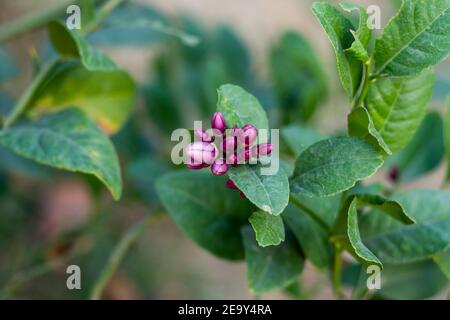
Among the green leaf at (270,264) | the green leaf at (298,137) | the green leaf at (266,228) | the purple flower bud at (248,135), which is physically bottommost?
the green leaf at (270,264)

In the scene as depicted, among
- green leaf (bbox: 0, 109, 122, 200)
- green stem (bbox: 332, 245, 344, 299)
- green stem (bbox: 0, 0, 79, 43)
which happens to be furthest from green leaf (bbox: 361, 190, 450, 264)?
green stem (bbox: 0, 0, 79, 43)

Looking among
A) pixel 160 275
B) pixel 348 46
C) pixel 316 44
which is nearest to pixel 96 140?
pixel 348 46

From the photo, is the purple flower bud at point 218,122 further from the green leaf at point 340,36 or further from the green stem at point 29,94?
the green stem at point 29,94

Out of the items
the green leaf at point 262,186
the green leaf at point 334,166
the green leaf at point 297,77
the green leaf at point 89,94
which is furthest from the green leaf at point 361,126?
the green leaf at point 297,77

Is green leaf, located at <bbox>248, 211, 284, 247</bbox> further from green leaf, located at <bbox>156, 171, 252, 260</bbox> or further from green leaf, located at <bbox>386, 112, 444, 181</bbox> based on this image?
green leaf, located at <bbox>386, 112, 444, 181</bbox>

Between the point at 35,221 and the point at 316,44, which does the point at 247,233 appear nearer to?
the point at 35,221

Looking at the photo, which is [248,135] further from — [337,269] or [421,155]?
[421,155]
